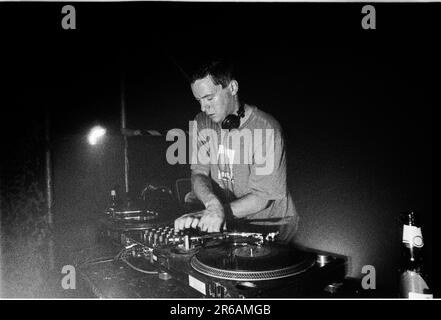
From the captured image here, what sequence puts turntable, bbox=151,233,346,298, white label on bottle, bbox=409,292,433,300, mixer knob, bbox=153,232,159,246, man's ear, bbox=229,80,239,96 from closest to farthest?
turntable, bbox=151,233,346,298 → white label on bottle, bbox=409,292,433,300 → mixer knob, bbox=153,232,159,246 → man's ear, bbox=229,80,239,96

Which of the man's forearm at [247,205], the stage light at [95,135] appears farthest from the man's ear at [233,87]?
the stage light at [95,135]

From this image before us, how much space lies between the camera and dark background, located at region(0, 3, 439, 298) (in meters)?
1.84

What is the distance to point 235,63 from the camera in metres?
2.72

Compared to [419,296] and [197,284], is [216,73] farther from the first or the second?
[419,296]

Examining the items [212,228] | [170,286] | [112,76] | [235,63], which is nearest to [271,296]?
[170,286]

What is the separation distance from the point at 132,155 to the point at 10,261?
3.82 ft

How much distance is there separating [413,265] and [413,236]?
0.10 meters

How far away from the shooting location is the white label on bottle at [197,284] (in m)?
1.05

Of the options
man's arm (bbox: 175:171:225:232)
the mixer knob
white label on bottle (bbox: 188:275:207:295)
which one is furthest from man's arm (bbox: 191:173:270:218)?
white label on bottle (bbox: 188:275:207:295)

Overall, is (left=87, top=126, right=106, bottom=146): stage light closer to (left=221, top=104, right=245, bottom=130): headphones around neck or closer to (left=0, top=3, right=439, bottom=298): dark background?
(left=0, top=3, right=439, bottom=298): dark background

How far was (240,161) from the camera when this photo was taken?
2.20 meters

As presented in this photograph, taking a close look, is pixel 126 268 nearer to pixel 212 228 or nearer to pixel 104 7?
pixel 212 228

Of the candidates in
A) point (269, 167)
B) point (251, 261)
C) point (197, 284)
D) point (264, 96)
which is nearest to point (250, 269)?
point (251, 261)

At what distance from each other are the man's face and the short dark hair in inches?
0.9
